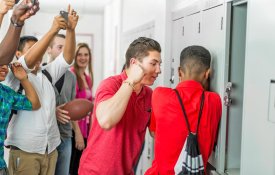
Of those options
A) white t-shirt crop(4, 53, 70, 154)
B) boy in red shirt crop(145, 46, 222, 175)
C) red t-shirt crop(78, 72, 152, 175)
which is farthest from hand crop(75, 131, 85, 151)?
boy in red shirt crop(145, 46, 222, 175)

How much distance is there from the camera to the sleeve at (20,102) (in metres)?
2.20

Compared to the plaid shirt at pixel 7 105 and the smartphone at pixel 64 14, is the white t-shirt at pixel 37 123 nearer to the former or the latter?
the plaid shirt at pixel 7 105

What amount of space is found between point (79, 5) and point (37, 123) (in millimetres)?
6273

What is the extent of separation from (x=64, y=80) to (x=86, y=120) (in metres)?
1.20

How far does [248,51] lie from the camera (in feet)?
5.39

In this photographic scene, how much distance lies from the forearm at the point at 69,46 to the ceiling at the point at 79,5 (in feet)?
16.8

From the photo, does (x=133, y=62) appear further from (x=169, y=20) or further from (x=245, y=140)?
(x=169, y=20)

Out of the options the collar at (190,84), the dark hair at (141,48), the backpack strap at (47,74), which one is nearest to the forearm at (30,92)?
the backpack strap at (47,74)

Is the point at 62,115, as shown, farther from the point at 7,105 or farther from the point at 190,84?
the point at 190,84

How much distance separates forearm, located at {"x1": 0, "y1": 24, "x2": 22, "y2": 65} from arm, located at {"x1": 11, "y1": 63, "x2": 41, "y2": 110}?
27 centimetres

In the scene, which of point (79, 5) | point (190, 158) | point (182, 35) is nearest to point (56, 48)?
point (182, 35)

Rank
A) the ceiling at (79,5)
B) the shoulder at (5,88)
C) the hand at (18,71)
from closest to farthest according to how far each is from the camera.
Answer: the shoulder at (5,88)
the hand at (18,71)
the ceiling at (79,5)

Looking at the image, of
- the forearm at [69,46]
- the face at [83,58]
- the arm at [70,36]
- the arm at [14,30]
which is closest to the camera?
the arm at [14,30]

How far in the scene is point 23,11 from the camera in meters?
1.96
